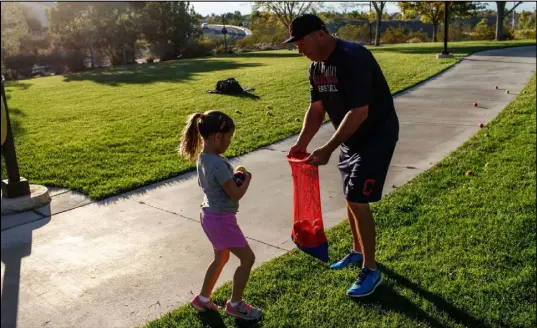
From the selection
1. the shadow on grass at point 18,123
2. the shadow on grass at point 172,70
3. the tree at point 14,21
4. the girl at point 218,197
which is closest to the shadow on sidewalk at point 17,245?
the girl at point 218,197

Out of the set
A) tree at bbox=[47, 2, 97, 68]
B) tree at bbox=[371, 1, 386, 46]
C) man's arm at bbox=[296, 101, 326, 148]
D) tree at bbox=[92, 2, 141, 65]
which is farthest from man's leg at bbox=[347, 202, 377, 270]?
tree at bbox=[371, 1, 386, 46]

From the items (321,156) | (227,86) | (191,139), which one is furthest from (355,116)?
(227,86)

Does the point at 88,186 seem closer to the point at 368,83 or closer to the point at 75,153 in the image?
the point at 75,153

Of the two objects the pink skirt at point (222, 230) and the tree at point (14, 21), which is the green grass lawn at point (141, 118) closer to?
the pink skirt at point (222, 230)

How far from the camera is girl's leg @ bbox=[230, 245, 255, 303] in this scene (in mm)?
2773

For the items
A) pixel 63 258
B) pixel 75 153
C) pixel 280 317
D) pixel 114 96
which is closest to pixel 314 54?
pixel 280 317

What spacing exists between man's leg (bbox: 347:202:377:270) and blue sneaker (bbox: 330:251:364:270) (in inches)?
10.8

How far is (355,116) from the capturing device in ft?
9.08

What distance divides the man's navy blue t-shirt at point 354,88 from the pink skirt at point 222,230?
2.97 feet

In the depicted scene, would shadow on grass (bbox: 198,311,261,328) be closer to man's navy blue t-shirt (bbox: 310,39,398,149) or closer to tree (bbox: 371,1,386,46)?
man's navy blue t-shirt (bbox: 310,39,398,149)

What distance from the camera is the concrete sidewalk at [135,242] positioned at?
3.03 meters

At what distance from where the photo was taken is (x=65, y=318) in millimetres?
2902

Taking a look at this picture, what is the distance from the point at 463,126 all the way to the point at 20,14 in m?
7.32

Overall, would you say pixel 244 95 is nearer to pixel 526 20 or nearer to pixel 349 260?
pixel 349 260
